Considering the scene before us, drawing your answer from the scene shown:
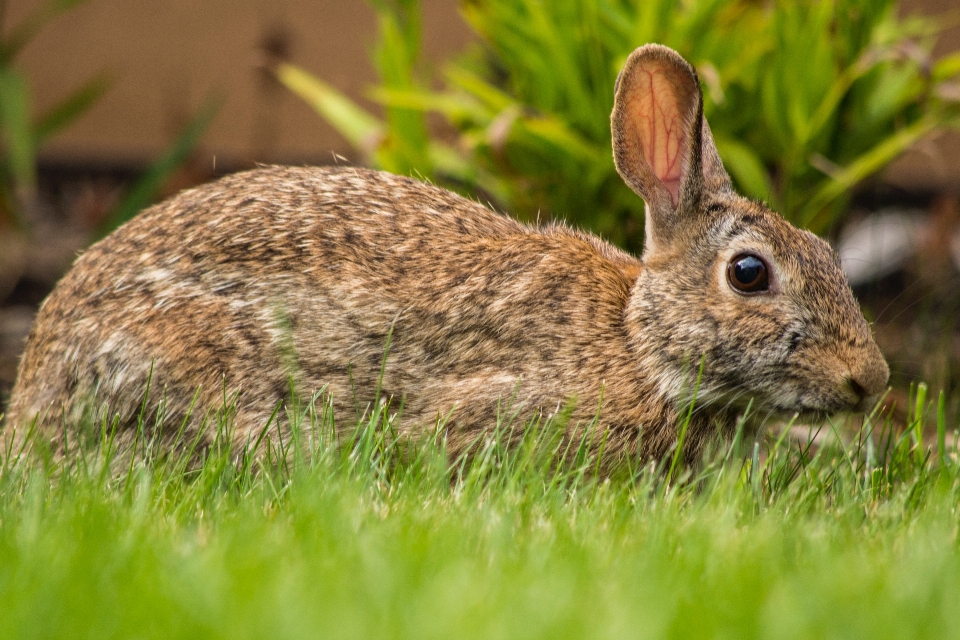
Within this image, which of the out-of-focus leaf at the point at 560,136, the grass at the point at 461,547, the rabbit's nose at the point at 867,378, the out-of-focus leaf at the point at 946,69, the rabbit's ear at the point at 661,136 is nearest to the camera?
the grass at the point at 461,547

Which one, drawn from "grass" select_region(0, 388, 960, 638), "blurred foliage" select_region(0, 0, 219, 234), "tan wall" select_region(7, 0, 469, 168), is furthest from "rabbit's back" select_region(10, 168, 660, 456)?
"tan wall" select_region(7, 0, 469, 168)

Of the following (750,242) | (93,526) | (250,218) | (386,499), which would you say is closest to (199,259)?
(250,218)

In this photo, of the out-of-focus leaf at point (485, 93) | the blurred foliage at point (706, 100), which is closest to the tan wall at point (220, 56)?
the blurred foliage at point (706, 100)

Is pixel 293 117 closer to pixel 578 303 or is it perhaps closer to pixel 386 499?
pixel 578 303

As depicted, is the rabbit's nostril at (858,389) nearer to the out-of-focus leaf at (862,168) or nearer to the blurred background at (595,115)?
the blurred background at (595,115)

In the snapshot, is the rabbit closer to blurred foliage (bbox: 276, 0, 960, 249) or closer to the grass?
the grass

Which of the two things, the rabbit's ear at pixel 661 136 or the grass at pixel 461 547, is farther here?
the rabbit's ear at pixel 661 136

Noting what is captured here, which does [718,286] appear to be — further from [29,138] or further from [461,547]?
[29,138]
